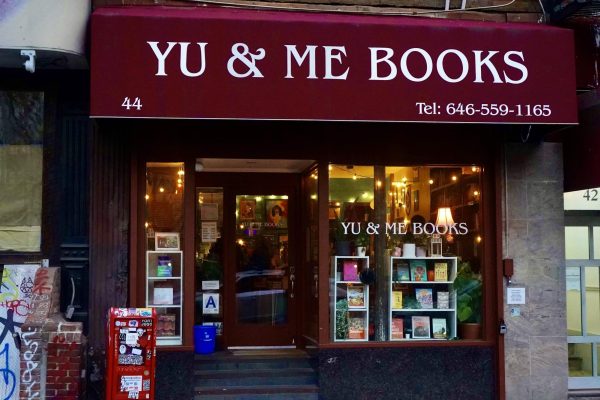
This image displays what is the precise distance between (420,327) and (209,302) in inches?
117

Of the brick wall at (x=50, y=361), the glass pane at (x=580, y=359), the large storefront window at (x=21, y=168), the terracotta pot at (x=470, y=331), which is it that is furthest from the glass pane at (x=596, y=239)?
the large storefront window at (x=21, y=168)

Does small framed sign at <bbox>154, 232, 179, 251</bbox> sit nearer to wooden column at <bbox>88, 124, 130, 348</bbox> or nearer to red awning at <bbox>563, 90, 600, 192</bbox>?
wooden column at <bbox>88, 124, 130, 348</bbox>

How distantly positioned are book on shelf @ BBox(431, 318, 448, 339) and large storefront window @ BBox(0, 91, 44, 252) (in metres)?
4.92

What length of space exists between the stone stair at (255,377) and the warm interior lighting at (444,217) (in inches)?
95.4

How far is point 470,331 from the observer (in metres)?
8.67

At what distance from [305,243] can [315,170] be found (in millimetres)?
1250

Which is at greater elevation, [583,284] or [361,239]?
[361,239]

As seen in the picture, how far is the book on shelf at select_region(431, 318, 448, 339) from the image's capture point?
28.6ft

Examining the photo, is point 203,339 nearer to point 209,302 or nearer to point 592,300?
point 209,302

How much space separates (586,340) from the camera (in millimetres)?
9141

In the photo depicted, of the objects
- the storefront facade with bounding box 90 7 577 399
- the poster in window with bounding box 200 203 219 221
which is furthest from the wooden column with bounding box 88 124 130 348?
the poster in window with bounding box 200 203 219 221

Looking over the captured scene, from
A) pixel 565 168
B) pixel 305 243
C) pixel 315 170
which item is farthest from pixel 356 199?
pixel 565 168

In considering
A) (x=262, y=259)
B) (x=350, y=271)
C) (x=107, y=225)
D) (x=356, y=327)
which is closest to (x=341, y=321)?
(x=356, y=327)

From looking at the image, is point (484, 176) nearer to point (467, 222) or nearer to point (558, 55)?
point (467, 222)
